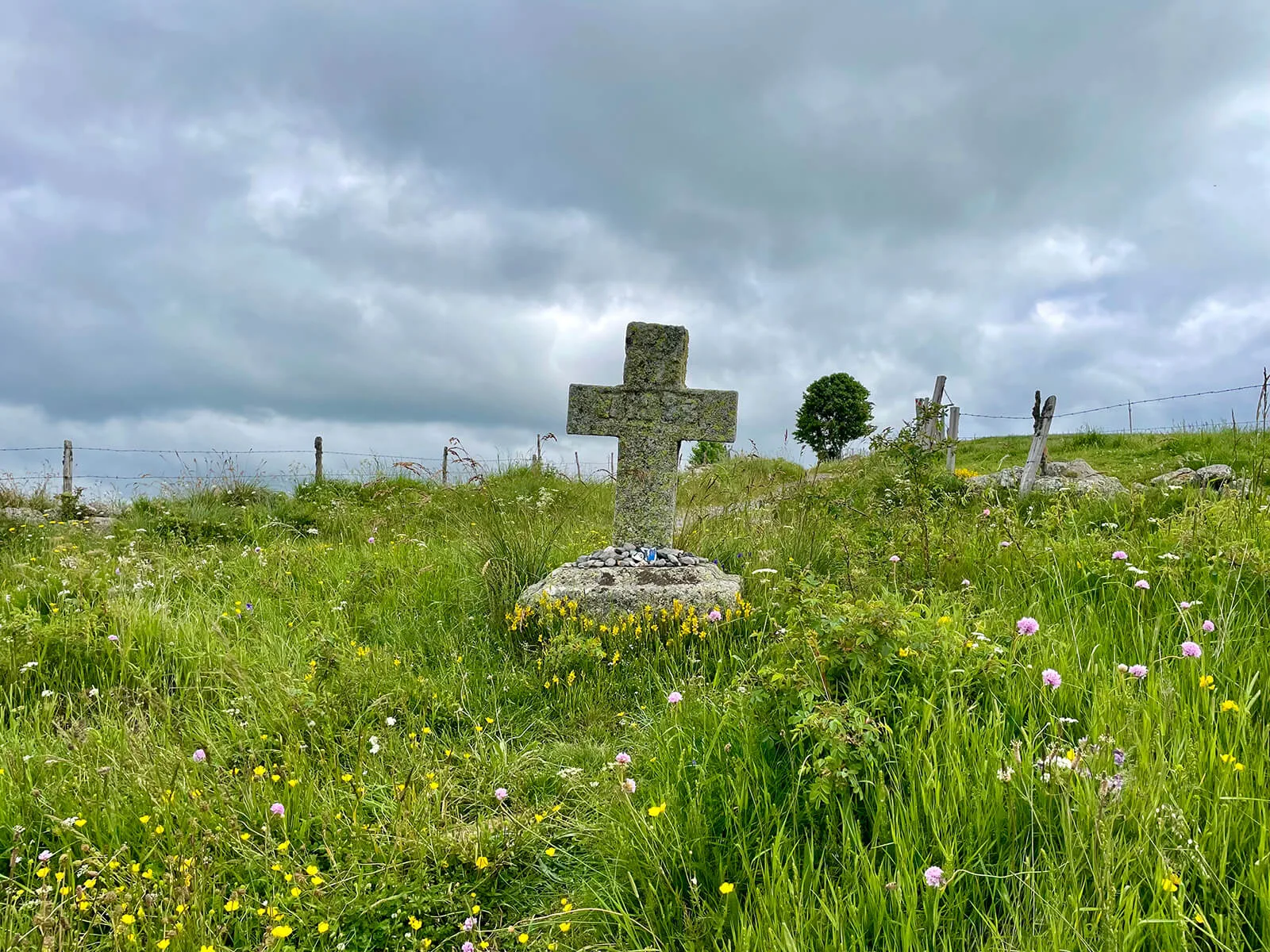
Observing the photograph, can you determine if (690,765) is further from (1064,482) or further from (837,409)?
(837,409)

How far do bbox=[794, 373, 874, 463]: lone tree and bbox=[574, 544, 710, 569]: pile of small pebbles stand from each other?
2783cm

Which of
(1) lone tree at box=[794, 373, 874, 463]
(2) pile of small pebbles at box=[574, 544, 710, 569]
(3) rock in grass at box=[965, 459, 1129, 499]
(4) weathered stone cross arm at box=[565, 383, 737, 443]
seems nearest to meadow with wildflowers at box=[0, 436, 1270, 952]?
(2) pile of small pebbles at box=[574, 544, 710, 569]

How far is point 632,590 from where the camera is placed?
5312mm

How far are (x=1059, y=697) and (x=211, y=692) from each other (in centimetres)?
475

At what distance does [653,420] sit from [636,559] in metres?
1.36

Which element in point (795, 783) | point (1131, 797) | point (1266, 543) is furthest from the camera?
point (1266, 543)

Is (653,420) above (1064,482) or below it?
above

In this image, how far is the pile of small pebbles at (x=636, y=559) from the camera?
19.0 feet

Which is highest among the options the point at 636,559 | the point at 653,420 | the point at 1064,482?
the point at 653,420

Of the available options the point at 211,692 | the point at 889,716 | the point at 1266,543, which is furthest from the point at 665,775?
the point at 1266,543

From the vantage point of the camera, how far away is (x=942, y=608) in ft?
11.8

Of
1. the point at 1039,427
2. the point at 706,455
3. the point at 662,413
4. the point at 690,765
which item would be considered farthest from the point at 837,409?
the point at 690,765

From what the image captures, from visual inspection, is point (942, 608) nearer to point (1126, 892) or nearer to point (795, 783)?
point (795, 783)

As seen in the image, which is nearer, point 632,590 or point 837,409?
point 632,590
